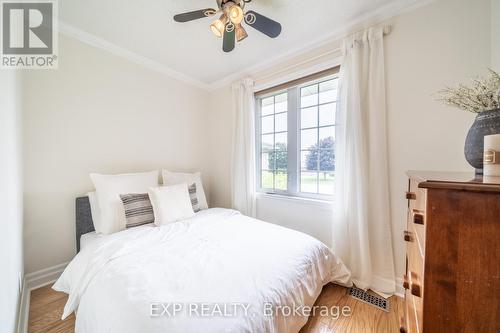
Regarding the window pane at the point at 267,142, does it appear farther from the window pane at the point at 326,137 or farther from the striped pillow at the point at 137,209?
the striped pillow at the point at 137,209

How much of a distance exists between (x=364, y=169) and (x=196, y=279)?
160cm

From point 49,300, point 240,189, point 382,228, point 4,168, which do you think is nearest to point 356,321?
point 382,228

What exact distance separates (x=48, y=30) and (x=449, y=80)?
3.49m

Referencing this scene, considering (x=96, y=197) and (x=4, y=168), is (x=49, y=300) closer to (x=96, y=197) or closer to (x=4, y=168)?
(x=96, y=197)

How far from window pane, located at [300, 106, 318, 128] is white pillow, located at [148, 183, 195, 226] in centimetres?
164

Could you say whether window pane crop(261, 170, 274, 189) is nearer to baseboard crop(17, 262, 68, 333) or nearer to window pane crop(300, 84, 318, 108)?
window pane crop(300, 84, 318, 108)

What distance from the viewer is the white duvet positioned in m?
0.77

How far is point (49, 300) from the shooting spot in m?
1.51

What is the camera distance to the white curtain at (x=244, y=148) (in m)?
2.56

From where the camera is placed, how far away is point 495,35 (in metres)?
1.22

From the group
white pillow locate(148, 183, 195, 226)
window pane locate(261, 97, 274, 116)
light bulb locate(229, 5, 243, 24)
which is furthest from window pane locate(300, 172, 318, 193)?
light bulb locate(229, 5, 243, 24)

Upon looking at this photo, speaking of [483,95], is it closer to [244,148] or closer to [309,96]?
[309,96]

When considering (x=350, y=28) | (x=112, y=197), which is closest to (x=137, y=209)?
(x=112, y=197)

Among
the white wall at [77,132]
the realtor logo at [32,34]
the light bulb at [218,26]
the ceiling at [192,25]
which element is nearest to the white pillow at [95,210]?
the white wall at [77,132]
